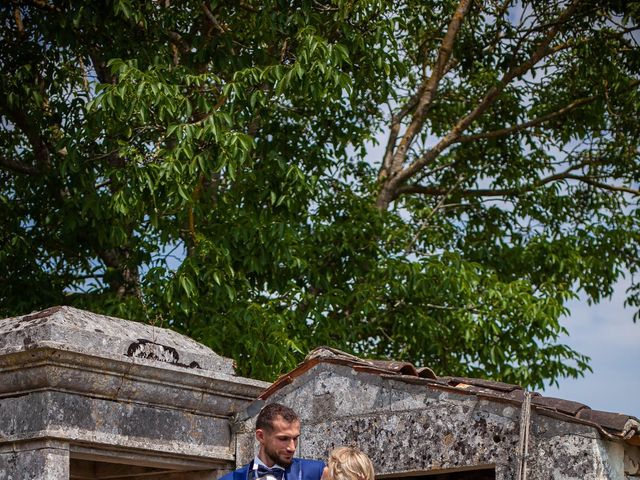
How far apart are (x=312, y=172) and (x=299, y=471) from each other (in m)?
7.64

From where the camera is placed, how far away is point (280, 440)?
4551 millimetres

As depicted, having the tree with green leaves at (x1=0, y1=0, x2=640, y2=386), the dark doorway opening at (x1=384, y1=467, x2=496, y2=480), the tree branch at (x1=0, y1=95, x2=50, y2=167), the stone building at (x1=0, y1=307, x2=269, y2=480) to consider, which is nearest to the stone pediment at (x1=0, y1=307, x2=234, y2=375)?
the stone building at (x1=0, y1=307, x2=269, y2=480)

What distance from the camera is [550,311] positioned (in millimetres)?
11914

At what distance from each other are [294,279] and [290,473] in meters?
7.11

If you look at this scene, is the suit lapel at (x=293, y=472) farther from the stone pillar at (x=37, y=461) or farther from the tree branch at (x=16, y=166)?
the tree branch at (x=16, y=166)

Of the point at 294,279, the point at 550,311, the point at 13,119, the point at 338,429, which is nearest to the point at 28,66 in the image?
the point at 13,119

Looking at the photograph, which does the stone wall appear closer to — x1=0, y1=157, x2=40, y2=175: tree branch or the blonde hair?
the blonde hair

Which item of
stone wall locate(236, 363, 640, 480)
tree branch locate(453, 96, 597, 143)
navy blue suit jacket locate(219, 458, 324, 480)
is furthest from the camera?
tree branch locate(453, 96, 597, 143)

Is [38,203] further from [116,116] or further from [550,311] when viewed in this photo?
[550,311]

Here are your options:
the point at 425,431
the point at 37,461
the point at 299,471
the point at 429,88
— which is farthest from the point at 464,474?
the point at 429,88

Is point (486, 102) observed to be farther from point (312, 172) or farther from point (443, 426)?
point (443, 426)

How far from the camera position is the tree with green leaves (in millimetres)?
10023

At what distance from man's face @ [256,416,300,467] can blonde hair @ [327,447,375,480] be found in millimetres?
341

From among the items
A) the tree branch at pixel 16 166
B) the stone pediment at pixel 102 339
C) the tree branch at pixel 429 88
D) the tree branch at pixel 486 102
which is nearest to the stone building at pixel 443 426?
the stone pediment at pixel 102 339
